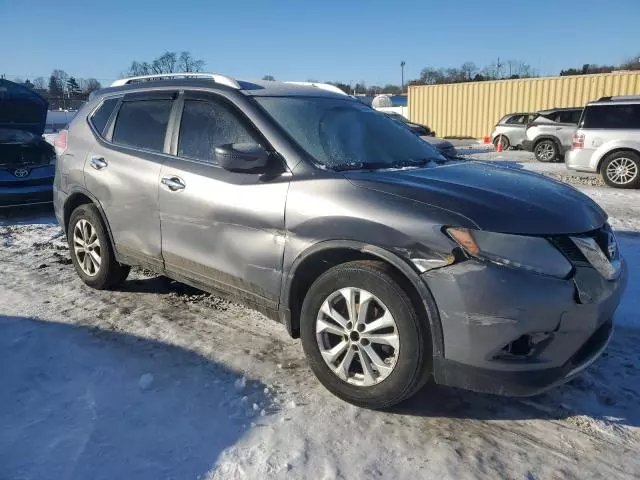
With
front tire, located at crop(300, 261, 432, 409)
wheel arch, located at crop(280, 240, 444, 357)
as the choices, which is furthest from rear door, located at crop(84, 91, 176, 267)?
front tire, located at crop(300, 261, 432, 409)

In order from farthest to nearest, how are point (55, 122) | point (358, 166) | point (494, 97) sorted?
point (55, 122) < point (494, 97) < point (358, 166)

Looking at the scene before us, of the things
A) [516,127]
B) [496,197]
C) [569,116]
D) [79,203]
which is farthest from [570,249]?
[516,127]

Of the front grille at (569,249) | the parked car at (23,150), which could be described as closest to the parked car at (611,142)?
the front grille at (569,249)

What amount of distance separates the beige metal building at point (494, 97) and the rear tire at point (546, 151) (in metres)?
8.71

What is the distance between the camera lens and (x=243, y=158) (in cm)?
318

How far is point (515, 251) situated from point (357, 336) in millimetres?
944

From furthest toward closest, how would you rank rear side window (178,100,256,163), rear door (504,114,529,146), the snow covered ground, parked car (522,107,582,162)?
rear door (504,114,529,146) → parked car (522,107,582,162) → rear side window (178,100,256,163) → the snow covered ground

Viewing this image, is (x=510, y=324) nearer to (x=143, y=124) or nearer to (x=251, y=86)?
(x=251, y=86)

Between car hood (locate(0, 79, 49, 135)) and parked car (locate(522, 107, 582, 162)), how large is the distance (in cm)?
1411

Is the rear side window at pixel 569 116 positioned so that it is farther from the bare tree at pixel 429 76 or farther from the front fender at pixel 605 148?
the bare tree at pixel 429 76

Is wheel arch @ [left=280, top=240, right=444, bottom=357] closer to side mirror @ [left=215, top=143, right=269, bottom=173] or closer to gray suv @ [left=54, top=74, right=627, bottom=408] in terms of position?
gray suv @ [left=54, top=74, right=627, bottom=408]

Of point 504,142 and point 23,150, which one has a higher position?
point 23,150

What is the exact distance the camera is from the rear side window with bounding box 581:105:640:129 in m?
10.9

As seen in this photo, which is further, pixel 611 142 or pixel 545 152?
pixel 545 152
